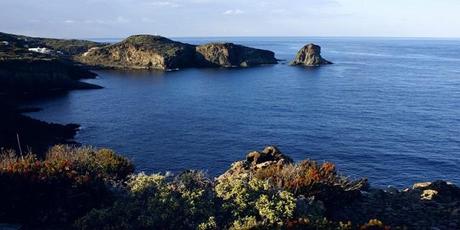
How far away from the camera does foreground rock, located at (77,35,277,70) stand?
7338 inches

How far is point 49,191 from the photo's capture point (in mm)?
15766

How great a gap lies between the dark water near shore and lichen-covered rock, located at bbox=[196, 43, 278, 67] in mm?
47579

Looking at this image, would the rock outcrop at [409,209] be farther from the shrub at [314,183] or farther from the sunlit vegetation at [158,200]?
the sunlit vegetation at [158,200]

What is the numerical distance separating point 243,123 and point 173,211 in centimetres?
6555

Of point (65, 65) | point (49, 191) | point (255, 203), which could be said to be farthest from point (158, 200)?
point (65, 65)

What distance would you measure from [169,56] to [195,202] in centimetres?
17300

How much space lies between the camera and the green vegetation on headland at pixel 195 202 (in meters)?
14.0

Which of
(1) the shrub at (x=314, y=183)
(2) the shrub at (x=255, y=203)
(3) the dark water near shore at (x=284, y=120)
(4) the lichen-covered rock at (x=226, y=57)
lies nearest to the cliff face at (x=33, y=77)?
(3) the dark water near shore at (x=284, y=120)

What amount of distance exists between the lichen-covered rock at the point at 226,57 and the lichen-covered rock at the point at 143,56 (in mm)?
5372

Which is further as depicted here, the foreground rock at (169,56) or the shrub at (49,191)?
the foreground rock at (169,56)

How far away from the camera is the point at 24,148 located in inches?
2277

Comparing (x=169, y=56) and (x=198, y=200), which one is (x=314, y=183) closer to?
(x=198, y=200)

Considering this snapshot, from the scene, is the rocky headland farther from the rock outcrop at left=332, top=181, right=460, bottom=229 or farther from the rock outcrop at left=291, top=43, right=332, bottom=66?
the rock outcrop at left=291, top=43, right=332, bottom=66

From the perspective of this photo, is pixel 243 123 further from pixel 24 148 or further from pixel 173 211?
pixel 173 211
